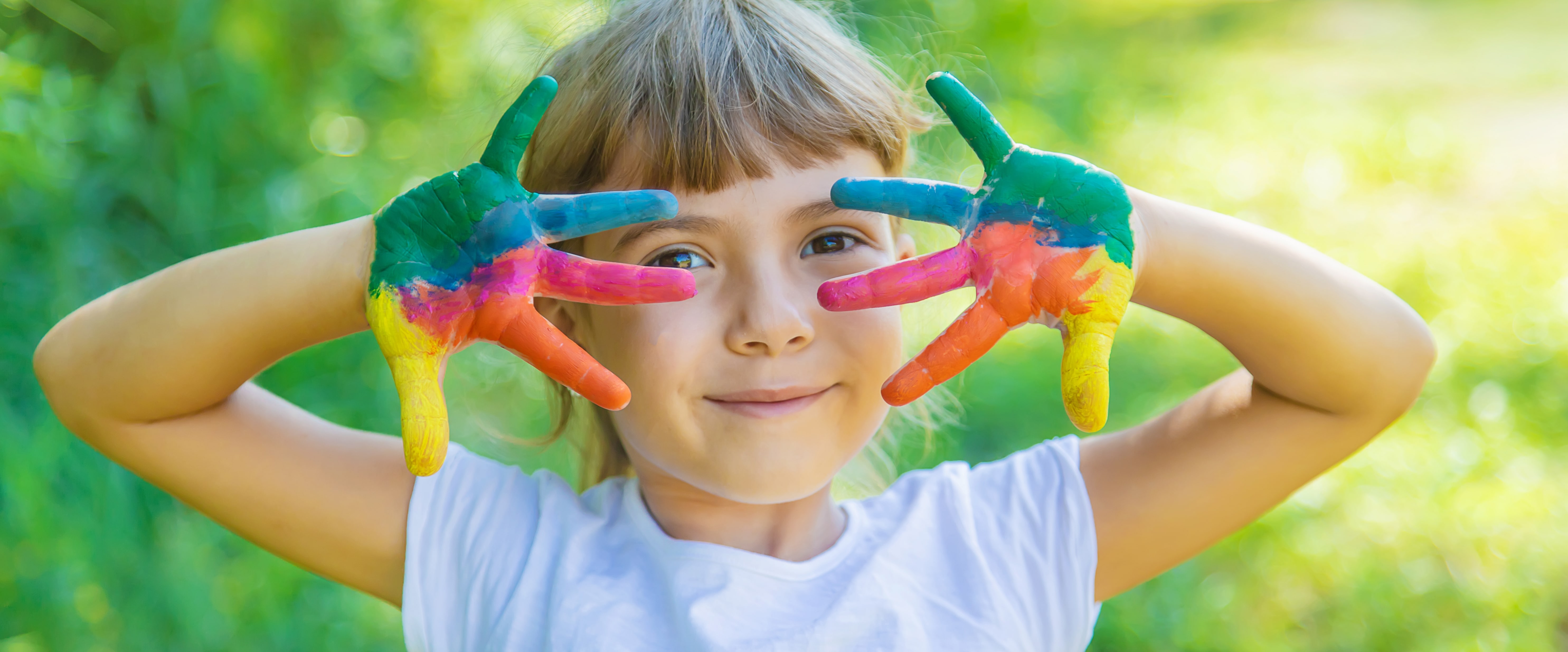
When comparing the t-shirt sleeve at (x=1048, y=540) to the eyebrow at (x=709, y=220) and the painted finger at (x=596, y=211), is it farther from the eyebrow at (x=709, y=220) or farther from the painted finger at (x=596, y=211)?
the painted finger at (x=596, y=211)

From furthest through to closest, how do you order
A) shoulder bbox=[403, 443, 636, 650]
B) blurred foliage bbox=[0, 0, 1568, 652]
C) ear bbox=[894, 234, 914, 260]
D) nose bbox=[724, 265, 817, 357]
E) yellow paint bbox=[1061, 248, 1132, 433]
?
1. blurred foliage bbox=[0, 0, 1568, 652]
2. ear bbox=[894, 234, 914, 260]
3. shoulder bbox=[403, 443, 636, 650]
4. nose bbox=[724, 265, 817, 357]
5. yellow paint bbox=[1061, 248, 1132, 433]

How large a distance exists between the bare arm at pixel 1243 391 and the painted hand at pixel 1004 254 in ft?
0.32

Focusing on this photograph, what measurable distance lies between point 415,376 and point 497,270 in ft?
0.42

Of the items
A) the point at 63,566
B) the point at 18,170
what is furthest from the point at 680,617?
the point at 18,170

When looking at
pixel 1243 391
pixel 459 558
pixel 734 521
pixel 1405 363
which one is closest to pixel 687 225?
pixel 734 521

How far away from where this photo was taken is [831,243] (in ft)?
3.98

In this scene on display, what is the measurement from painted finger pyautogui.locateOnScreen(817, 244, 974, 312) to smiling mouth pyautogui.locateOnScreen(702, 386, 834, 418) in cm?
14

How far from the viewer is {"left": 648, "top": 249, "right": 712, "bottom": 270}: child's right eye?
1.18 m

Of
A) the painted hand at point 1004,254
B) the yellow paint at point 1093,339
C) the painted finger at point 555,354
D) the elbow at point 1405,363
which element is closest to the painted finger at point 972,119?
the painted hand at point 1004,254

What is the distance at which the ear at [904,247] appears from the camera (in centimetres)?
142

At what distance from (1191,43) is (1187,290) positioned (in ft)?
21.0

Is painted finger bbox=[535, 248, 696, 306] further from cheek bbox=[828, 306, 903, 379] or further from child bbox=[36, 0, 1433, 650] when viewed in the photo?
cheek bbox=[828, 306, 903, 379]

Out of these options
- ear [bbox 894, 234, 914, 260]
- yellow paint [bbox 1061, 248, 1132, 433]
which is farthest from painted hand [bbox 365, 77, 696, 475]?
ear [bbox 894, 234, 914, 260]

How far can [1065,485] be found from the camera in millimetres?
1309
